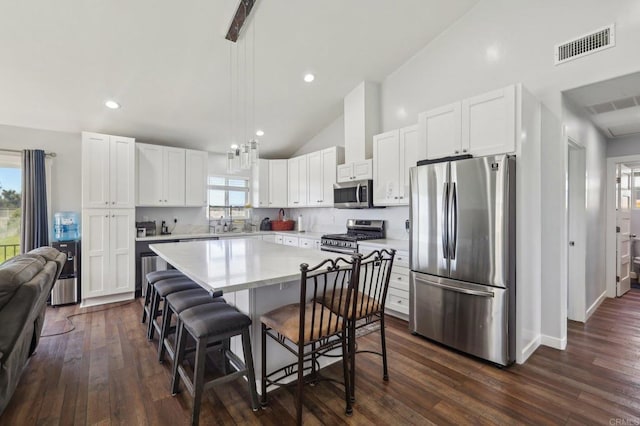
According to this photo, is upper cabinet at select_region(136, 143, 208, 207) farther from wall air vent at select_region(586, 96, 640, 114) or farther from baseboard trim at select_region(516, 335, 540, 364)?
wall air vent at select_region(586, 96, 640, 114)

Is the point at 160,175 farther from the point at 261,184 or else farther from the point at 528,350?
the point at 528,350

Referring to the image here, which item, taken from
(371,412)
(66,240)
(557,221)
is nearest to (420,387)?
(371,412)

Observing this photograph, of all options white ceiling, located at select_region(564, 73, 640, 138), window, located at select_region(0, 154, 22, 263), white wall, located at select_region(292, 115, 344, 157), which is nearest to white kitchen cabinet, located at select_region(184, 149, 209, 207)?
Answer: white wall, located at select_region(292, 115, 344, 157)

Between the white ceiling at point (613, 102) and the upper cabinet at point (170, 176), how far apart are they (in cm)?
509

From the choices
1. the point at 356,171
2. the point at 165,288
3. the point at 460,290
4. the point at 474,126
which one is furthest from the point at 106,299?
the point at 474,126

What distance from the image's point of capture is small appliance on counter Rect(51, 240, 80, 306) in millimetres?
4023

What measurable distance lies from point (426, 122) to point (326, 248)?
2210 mm

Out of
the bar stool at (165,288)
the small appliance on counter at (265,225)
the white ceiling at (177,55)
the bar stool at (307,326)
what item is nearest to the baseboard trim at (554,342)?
the bar stool at (307,326)

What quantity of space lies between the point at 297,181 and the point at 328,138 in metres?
Result: 0.99

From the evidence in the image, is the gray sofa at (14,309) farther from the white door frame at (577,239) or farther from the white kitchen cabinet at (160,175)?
the white door frame at (577,239)

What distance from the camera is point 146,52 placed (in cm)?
324

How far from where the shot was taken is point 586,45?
106 inches

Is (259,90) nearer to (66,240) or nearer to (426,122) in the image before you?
(426,122)

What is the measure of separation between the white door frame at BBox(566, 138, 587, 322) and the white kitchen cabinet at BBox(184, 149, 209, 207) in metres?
5.23
